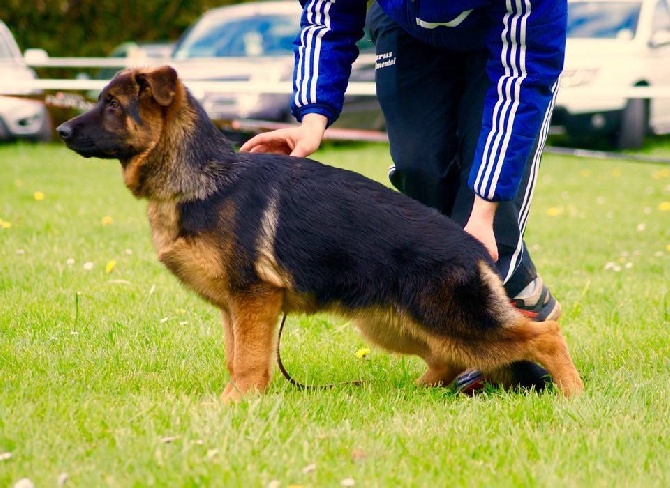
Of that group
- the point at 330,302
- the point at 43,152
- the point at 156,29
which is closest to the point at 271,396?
the point at 330,302

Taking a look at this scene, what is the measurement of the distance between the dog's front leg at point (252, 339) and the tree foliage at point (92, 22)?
688 inches

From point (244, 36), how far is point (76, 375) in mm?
11875

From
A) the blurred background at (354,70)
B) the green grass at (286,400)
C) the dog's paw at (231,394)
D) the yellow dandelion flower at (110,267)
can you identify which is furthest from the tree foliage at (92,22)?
the dog's paw at (231,394)

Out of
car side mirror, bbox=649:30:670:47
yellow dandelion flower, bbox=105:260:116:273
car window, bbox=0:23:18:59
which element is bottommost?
car window, bbox=0:23:18:59

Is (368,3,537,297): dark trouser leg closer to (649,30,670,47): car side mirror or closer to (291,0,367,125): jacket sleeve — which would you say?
(291,0,367,125): jacket sleeve

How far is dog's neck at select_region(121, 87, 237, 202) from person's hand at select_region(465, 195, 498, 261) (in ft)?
3.22

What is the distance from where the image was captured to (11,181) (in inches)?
432

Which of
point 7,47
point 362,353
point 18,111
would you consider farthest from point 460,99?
point 7,47

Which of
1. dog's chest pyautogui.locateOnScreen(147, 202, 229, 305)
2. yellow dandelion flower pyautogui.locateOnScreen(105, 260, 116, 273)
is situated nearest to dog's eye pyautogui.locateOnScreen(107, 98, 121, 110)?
dog's chest pyautogui.locateOnScreen(147, 202, 229, 305)

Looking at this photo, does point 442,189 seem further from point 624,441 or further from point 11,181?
point 11,181

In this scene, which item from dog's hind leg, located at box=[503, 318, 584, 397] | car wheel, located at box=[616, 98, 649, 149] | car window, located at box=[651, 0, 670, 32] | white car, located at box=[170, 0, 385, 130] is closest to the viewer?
dog's hind leg, located at box=[503, 318, 584, 397]

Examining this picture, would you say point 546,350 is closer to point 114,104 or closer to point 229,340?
point 229,340

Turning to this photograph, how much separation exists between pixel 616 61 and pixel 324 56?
38.1ft

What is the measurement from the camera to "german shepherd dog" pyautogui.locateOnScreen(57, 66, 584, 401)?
12.3ft
